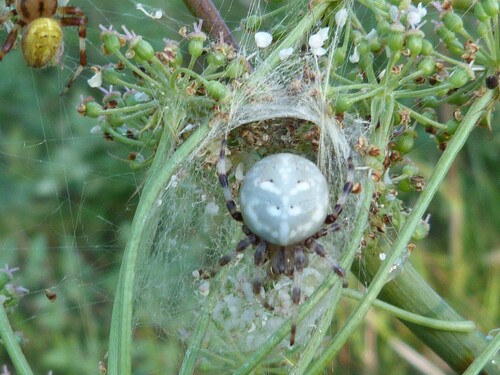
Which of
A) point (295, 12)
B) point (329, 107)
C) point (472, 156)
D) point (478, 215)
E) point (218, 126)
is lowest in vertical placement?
point (478, 215)

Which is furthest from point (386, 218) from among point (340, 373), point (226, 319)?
point (340, 373)

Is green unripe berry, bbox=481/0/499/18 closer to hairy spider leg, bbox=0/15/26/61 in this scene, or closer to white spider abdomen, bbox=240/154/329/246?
white spider abdomen, bbox=240/154/329/246

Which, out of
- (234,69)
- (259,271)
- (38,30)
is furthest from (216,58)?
(38,30)

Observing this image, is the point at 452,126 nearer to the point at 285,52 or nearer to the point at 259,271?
the point at 285,52

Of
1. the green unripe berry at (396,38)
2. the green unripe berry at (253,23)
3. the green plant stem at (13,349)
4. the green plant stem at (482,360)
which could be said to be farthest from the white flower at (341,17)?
the green plant stem at (13,349)

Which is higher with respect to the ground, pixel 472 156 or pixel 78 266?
pixel 472 156

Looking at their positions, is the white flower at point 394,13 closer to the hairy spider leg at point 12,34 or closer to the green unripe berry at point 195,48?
the green unripe berry at point 195,48

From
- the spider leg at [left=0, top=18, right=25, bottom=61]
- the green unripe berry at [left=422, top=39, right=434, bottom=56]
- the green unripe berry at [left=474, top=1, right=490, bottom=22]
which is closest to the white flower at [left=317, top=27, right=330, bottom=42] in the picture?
the green unripe berry at [left=422, top=39, right=434, bottom=56]

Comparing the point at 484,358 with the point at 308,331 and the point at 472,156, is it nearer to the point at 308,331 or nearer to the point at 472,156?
the point at 308,331
